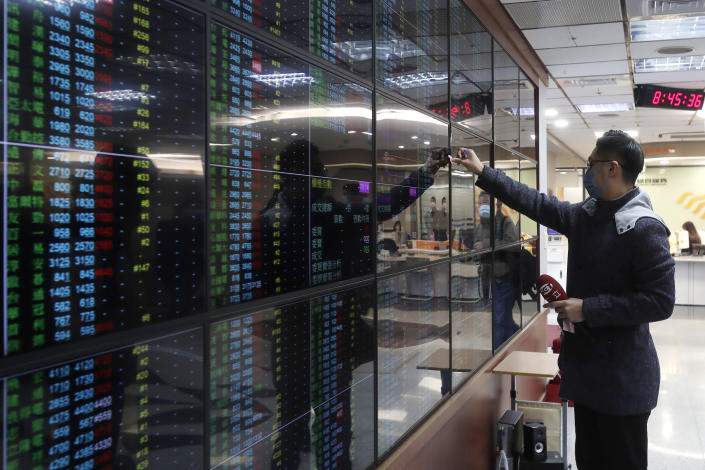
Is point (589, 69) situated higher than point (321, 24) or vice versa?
point (589, 69)

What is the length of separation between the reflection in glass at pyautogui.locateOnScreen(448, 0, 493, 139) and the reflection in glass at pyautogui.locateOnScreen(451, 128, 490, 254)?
77 millimetres

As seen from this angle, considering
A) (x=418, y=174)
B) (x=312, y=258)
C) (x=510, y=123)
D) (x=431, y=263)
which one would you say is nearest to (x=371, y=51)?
(x=418, y=174)

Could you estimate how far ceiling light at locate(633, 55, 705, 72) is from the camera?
548 cm

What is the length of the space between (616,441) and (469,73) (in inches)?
76.0

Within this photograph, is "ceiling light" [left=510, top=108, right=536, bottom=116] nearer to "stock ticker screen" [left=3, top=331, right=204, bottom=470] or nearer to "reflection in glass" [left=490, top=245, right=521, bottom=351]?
"reflection in glass" [left=490, top=245, right=521, bottom=351]

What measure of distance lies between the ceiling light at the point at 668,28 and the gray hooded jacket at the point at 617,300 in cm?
280

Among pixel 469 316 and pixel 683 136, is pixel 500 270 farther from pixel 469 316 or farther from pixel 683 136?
A: pixel 683 136

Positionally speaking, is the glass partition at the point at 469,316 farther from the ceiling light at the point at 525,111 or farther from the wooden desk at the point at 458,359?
the ceiling light at the point at 525,111

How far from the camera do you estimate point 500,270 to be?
3938mm

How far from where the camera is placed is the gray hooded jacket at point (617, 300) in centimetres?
204

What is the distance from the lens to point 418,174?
243cm

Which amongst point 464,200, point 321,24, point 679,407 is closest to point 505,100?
point 464,200

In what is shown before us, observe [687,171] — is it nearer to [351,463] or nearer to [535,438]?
[535,438]

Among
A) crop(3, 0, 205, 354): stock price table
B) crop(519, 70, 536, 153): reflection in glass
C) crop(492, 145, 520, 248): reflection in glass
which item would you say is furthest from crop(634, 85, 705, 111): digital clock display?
crop(3, 0, 205, 354): stock price table
